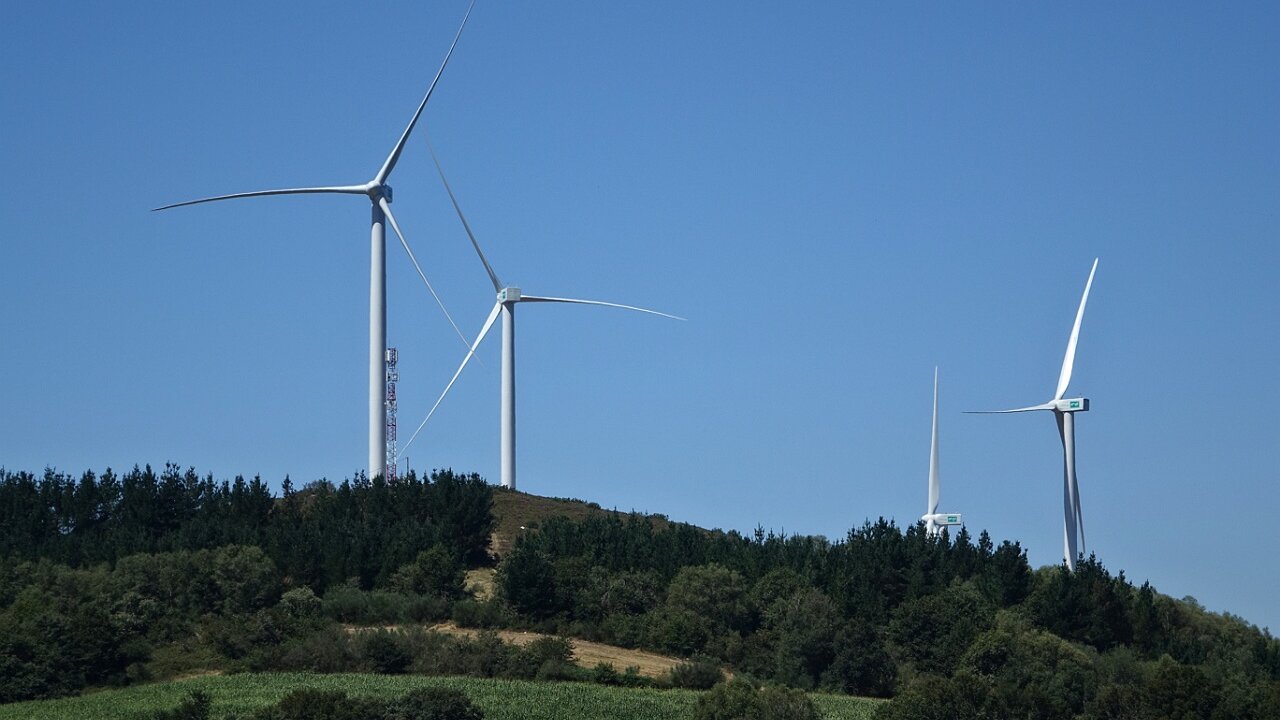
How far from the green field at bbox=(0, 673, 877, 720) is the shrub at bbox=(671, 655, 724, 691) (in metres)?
3.34

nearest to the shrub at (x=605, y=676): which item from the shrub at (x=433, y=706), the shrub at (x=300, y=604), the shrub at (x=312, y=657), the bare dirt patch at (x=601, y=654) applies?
the bare dirt patch at (x=601, y=654)

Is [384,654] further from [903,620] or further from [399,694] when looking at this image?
[903,620]

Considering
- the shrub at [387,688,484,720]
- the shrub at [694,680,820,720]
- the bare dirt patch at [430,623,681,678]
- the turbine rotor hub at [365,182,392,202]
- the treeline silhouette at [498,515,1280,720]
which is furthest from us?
the turbine rotor hub at [365,182,392,202]

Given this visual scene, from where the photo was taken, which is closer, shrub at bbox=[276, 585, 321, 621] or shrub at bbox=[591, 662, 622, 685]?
shrub at bbox=[591, 662, 622, 685]

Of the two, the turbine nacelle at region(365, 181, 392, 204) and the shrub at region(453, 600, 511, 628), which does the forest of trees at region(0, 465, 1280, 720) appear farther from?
the turbine nacelle at region(365, 181, 392, 204)

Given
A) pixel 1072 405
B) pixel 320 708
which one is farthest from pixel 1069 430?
pixel 320 708

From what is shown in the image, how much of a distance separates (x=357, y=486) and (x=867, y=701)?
4592 cm

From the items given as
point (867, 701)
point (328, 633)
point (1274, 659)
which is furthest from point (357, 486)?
point (1274, 659)

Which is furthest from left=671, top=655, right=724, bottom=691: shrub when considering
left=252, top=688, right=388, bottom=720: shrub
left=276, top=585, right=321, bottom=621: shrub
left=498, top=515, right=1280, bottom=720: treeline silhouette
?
left=276, top=585, right=321, bottom=621: shrub

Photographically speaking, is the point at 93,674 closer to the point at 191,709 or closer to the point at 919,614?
the point at 191,709

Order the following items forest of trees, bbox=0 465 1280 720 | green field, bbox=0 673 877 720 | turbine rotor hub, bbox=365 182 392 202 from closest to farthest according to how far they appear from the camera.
A: green field, bbox=0 673 877 720 < forest of trees, bbox=0 465 1280 720 < turbine rotor hub, bbox=365 182 392 202

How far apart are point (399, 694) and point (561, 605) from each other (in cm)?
2527

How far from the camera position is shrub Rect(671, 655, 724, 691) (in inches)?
2891

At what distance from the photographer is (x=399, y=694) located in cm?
6384
